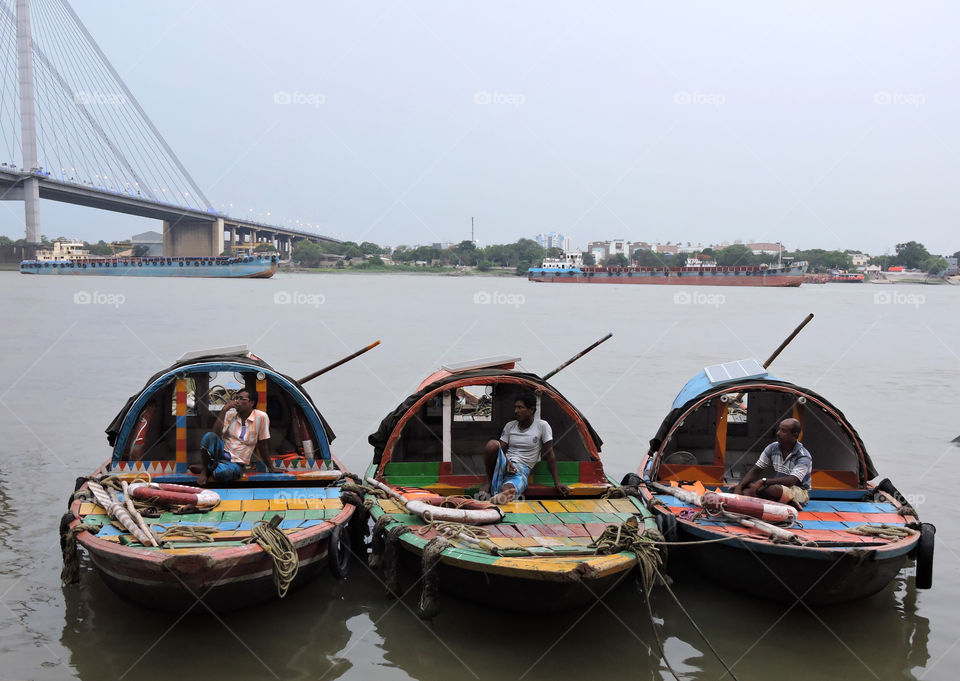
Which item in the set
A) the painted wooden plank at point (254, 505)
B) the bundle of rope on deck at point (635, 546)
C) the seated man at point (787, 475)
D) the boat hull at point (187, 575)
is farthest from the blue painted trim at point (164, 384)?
the seated man at point (787, 475)

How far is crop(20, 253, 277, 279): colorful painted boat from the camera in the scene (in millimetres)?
74938

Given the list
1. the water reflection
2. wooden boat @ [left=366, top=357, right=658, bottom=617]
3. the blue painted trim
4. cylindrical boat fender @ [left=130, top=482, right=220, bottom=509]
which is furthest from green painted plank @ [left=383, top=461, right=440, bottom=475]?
the water reflection

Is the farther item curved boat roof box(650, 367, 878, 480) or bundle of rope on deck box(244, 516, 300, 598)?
curved boat roof box(650, 367, 878, 480)

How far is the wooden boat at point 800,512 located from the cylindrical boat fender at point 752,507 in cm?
8

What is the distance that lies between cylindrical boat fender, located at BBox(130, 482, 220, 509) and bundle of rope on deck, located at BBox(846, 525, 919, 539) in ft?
14.1

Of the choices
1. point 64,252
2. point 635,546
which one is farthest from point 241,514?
point 64,252

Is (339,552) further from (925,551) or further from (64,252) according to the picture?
(64,252)

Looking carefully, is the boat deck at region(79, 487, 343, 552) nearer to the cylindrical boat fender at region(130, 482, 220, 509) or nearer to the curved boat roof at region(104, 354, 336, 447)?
the cylindrical boat fender at region(130, 482, 220, 509)

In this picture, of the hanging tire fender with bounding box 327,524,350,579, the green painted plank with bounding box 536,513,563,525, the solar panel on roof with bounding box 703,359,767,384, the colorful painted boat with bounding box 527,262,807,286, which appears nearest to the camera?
the hanging tire fender with bounding box 327,524,350,579

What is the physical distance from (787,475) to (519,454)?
1.95 m

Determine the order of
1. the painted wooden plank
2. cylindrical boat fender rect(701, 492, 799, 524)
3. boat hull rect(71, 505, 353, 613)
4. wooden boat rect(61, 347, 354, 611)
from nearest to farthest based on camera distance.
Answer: boat hull rect(71, 505, 353, 613) < wooden boat rect(61, 347, 354, 611) < cylindrical boat fender rect(701, 492, 799, 524) < the painted wooden plank

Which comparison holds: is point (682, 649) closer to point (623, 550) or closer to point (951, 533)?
point (623, 550)

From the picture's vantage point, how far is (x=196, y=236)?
196 feet

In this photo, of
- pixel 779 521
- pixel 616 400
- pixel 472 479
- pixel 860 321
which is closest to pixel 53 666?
pixel 472 479
